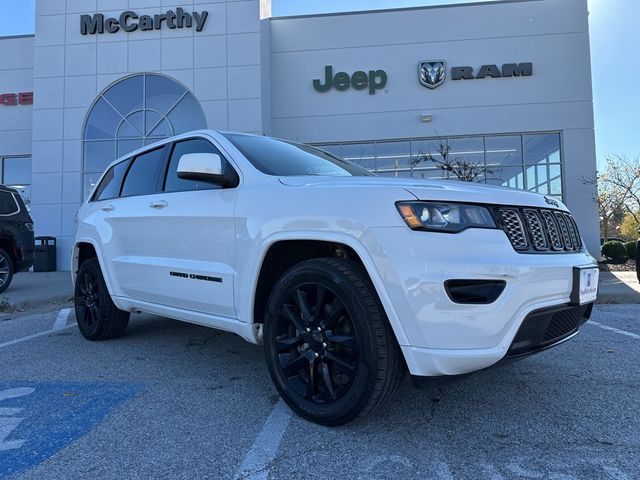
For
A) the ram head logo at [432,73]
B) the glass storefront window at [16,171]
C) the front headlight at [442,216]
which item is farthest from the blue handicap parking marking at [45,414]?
the glass storefront window at [16,171]

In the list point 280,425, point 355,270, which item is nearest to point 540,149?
point 355,270

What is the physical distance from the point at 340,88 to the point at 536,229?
45.8 ft

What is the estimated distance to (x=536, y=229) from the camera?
8.45 ft

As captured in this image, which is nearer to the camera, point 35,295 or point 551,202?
point 551,202

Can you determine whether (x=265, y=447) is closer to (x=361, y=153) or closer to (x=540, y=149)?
(x=361, y=153)

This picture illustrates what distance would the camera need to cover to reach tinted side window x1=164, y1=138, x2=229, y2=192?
11.5 feet

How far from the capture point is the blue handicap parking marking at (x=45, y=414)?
7.85ft

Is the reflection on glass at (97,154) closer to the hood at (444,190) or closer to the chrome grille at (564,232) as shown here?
the hood at (444,190)

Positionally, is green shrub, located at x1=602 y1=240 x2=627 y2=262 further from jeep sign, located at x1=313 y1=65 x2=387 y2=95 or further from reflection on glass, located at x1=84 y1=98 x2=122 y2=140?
reflection on glass, located at x1=84 y1=98 x2=122 y2=140

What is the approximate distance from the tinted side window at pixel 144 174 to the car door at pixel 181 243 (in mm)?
120

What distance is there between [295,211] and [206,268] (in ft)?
2.94

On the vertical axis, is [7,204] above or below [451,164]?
below

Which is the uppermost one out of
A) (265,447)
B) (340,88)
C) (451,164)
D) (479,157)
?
(340,88)

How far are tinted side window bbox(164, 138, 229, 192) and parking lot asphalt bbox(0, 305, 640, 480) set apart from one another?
1.44m
